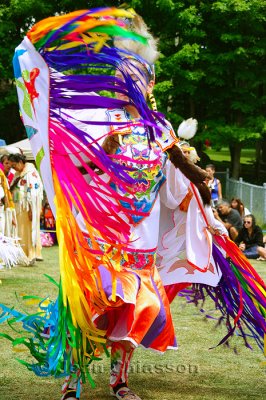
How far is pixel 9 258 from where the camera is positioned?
700cm

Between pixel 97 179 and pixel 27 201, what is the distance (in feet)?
20.9

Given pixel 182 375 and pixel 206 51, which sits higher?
pixel 206 51

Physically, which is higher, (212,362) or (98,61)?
(98,61)

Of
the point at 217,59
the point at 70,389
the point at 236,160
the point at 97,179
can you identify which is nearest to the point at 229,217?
the point at 70,389

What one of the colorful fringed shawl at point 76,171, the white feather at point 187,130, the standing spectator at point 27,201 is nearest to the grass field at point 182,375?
the colorful fringed shawl at point 76,171

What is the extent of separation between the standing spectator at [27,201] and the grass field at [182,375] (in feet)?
13.9

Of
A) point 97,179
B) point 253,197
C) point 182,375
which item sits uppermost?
point 97,179

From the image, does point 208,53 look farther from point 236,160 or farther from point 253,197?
point 253,197

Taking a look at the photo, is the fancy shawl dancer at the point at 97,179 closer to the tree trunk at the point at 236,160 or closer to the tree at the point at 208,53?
the tree at the point at 208,53

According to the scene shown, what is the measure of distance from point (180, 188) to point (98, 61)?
3.40ft

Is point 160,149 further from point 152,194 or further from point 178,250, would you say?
point 178,250

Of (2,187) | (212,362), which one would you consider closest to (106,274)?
(212,362)

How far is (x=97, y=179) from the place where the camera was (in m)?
3.50

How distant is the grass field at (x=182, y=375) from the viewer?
4.02 metres
